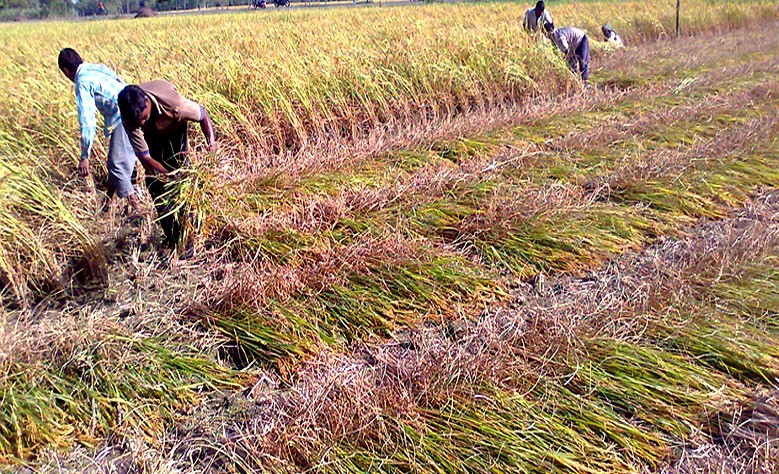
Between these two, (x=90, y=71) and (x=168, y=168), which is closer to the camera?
(x=90, y=71)

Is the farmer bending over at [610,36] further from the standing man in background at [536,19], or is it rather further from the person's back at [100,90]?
the person's back at [100,90]

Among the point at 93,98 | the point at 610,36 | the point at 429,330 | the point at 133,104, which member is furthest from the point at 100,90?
the point at 610,36

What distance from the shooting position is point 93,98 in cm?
313

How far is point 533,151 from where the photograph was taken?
4.38 metres

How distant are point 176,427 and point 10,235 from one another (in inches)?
57.7

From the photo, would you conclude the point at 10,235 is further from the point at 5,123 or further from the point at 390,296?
the point at 390,296

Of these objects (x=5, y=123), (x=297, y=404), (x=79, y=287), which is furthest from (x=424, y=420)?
(x=5, y=123)

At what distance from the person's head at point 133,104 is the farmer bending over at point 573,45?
18.1 feet

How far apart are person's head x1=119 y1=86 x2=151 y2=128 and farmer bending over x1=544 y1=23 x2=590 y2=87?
5512 mm

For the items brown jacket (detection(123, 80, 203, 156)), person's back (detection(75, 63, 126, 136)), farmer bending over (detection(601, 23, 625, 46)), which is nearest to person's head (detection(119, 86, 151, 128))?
brown jacket (detection(123, 80, 203, 156))

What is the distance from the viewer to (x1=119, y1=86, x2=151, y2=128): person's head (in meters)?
2.54

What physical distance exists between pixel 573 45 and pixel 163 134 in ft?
17.8

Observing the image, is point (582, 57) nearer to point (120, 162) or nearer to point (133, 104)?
point (120, 162)

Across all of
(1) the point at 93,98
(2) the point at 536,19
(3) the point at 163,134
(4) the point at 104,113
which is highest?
(2) the point at 536,19
